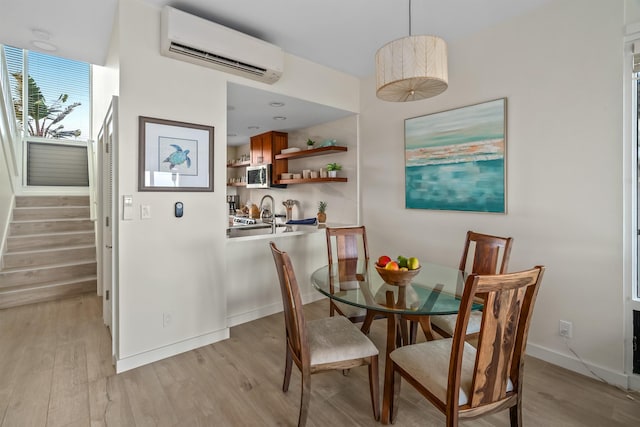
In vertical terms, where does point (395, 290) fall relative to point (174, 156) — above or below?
below

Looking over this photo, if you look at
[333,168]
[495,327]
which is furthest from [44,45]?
[495,327]

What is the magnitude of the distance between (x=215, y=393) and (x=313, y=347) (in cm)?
83

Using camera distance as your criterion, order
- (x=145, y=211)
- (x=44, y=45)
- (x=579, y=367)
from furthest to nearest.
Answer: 1. (x=44, y=45)
2. (x=145, y=211)
3. (x=579, y=367)

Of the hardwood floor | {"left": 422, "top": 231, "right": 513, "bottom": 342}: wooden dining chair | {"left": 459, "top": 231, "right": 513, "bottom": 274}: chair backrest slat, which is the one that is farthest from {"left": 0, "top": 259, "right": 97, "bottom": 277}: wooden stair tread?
{"left": 459, "top": 231, "right": 513, "bottom": 274}: chair backrest slat

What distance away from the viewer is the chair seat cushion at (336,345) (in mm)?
1654

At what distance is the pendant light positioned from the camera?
5.47 ft

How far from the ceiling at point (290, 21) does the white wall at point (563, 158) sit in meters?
0.31

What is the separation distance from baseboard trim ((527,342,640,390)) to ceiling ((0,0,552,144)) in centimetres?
269

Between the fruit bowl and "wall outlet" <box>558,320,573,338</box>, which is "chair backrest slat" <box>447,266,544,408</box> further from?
"wall outlet" <box>558,320,573,338</box>

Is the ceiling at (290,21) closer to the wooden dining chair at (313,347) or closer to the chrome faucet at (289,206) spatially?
the wooden dining chair at (313,347)

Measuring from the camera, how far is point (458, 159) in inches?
113

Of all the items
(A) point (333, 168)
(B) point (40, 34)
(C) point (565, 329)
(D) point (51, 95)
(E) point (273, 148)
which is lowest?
(C) point (565, 329)

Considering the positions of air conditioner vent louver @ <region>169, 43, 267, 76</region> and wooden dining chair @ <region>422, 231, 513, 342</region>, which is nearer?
wooden dining chair @ <region>422, 231, 513, 342</region>

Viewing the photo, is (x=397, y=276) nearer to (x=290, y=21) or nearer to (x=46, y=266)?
(x=290, y=21)
